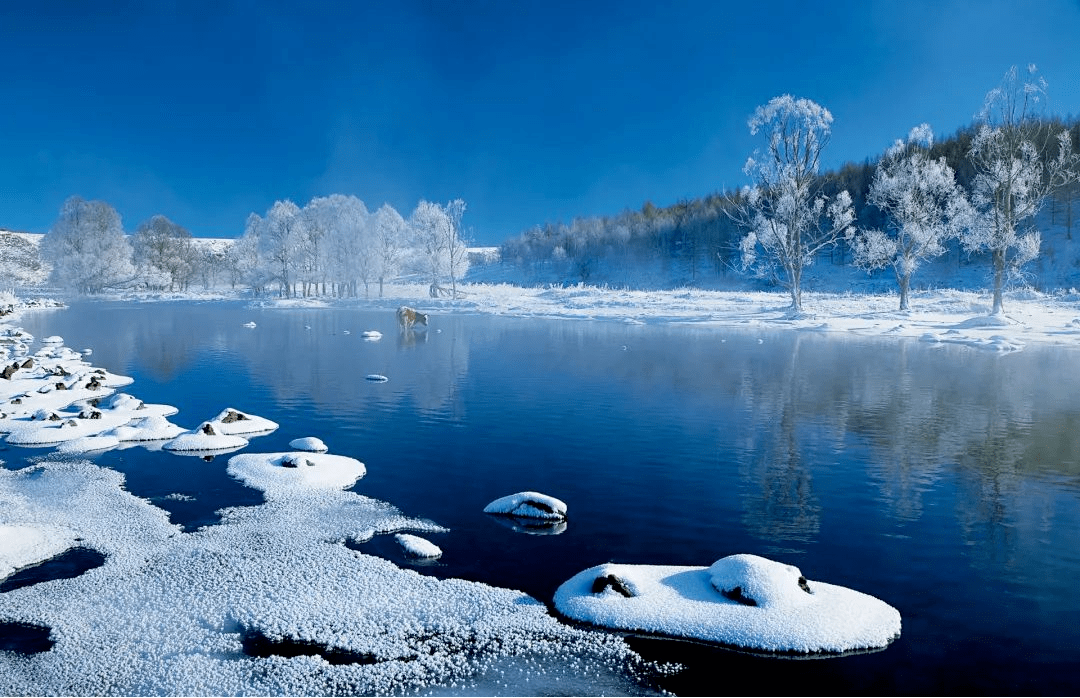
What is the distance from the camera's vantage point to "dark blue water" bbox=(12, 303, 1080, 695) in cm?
758

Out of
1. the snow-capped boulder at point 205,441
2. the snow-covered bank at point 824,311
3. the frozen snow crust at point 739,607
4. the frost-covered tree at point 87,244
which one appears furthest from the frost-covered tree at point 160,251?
the frozen snow crust at point 739,607

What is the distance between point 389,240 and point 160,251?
46.5 meters

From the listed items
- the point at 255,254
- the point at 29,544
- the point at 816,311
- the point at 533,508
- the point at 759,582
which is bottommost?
the point at 29,544

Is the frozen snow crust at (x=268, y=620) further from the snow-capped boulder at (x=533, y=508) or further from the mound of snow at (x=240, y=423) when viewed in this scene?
the mound of snow at (x=240, y=423)

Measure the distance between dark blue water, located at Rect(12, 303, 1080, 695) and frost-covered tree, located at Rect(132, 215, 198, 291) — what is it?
90351mm

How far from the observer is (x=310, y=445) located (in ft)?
49.9

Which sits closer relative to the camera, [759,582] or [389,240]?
[759,582]

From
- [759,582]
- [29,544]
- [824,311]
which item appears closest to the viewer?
[759,582]

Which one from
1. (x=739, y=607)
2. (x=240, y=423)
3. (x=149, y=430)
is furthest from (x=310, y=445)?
(x=739, y=607)

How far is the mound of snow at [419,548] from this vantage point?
967cm

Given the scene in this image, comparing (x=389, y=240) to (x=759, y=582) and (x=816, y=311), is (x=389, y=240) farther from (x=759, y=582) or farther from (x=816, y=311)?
(x=759, y=582)

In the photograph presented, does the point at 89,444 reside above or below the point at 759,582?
below

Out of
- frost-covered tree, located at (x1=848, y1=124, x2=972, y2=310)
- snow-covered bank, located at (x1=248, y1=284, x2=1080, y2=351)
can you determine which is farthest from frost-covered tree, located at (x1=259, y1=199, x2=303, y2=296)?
frost-covered tree, located at (x1=848, y1=124, x2=972, y2=310)

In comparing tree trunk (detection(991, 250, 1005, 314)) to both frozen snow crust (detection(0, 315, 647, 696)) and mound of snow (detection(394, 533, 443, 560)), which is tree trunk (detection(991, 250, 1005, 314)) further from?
mound of snow (detection(394, 533, 443, 560))
